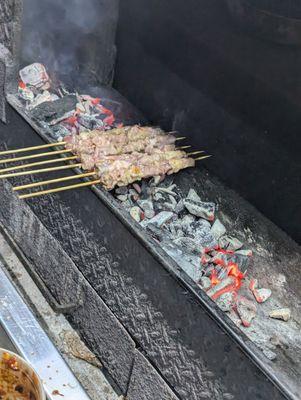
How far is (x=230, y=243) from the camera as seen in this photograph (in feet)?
15.5

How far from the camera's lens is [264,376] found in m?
3.11

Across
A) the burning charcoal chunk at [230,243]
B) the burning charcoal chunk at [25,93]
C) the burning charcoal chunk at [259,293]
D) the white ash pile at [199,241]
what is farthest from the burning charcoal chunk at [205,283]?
the burning charcoal chunk at [25,93]

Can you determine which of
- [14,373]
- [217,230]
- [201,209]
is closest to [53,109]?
[201,209]

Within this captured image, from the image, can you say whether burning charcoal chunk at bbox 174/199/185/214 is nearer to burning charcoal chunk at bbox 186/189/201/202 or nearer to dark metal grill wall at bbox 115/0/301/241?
burning charcoal chunk at bbox 186/189/201/202

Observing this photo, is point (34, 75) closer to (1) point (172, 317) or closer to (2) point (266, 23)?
(2) point (266, 23)

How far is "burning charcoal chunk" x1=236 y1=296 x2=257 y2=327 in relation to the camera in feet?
13.1

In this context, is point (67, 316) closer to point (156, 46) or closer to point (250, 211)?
point (250, 211)

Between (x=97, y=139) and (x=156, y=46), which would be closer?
(x=97, y=139)

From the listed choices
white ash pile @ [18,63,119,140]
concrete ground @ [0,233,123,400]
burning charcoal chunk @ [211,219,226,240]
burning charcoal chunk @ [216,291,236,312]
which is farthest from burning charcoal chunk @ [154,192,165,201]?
concrete ground @ [0,233,123,400]

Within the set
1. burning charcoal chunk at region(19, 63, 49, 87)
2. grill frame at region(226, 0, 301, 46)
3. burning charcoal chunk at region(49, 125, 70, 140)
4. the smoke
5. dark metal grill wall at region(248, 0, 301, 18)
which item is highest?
dark metal grill wall at region(248, 0, 301, 18)

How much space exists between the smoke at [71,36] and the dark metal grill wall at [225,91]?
36 cm

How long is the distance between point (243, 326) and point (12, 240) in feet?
9.82

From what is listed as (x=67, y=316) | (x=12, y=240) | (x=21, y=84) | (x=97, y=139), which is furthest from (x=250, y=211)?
(x=21, y=84)

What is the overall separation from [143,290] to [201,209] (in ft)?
3.69
